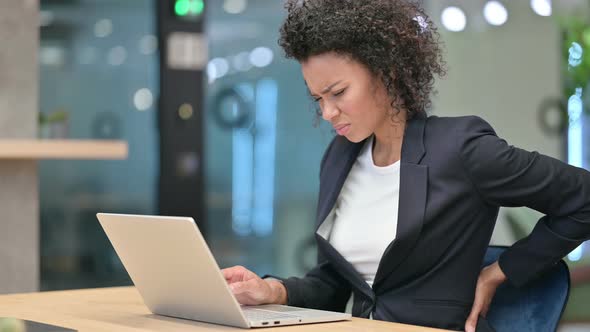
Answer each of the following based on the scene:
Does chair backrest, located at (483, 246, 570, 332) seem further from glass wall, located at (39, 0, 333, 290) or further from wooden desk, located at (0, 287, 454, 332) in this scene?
glass wall, located at (39, 0, 333, 290)

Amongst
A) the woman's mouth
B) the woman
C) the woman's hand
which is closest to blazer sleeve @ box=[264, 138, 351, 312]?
the woman

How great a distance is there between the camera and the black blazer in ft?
6.40

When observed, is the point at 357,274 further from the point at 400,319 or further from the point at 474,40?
the point at 474,40

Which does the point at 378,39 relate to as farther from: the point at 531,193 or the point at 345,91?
the point at 531,193

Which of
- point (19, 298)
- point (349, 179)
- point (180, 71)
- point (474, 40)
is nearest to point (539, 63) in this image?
point (474, 40)

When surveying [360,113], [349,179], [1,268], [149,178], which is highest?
[360,113]

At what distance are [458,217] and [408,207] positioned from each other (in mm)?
101

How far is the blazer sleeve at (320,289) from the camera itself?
2.16 m

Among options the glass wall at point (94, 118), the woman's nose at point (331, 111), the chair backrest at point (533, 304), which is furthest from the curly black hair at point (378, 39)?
the glass wall at point (94, 118)

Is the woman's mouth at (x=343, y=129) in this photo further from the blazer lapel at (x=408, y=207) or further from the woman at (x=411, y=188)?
the blazer lapel at (x=408, y=207)

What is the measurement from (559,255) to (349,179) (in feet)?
1.59

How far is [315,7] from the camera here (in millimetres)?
2100

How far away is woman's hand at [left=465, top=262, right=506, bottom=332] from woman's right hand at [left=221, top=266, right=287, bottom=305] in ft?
1.24

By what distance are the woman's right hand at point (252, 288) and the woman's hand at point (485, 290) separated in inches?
14.9
